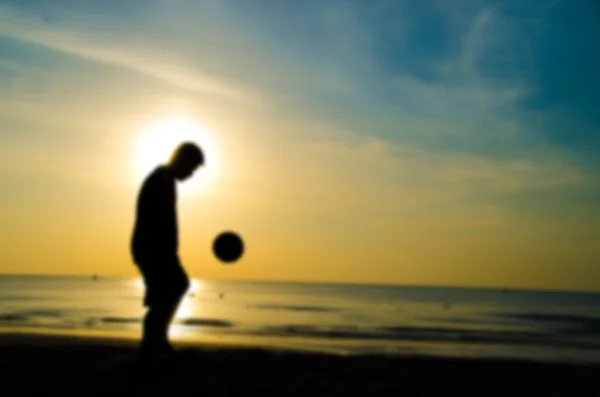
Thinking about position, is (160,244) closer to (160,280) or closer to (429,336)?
(160,280)

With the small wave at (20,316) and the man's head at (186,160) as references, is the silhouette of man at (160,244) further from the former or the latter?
the small wave at (20,316)

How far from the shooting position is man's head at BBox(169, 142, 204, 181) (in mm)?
7102

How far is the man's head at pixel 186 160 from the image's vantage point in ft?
23.3

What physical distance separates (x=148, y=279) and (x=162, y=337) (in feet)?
2.27

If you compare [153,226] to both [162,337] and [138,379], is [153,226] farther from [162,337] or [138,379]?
[138,379]

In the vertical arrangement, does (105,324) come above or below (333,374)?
below

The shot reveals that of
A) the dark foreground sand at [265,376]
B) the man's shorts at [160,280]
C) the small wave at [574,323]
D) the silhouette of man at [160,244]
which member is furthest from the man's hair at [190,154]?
the small wave at [574,323]

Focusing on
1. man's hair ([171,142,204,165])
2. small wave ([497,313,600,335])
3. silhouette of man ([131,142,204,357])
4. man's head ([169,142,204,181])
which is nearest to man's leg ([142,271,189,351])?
silhouette of man ([131,142,204,357])

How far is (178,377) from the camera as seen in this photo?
7859mm

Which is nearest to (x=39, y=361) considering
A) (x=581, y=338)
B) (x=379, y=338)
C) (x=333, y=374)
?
(x=333, y=374)

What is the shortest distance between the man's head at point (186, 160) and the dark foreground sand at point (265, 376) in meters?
2.24

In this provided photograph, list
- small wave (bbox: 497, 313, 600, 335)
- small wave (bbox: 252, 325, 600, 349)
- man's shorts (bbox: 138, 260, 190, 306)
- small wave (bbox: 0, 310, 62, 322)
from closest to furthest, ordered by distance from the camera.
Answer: man's shorts (bbox: 138, 260, 190, 306) < small wave (bbox: 252, 325, 600, 349) < small wave (bbox: 0, 310, 62, 322) < small wave (bbox: 497, 313, 600, 335)

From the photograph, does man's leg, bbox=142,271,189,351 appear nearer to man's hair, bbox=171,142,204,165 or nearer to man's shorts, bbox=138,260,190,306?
man's shorts, bbox=138,260,190,306

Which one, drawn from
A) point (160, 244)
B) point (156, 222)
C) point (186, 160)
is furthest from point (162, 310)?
point (186, 160)
